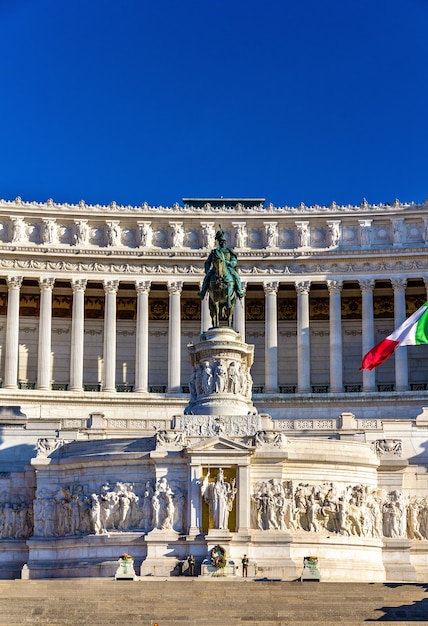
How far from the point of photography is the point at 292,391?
9312cm

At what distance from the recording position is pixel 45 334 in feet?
300

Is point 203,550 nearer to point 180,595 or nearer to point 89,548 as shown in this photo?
point 89,548

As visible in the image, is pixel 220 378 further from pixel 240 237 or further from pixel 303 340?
pixel 240 237

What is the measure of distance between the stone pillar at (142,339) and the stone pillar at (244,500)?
35.4 m

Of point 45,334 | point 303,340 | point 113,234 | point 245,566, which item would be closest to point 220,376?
point 245,566

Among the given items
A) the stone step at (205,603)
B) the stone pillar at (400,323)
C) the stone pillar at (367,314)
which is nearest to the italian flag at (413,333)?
the stone pillar at (400,323)

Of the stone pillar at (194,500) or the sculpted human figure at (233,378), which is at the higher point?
the sculpted human figure at (233,378)

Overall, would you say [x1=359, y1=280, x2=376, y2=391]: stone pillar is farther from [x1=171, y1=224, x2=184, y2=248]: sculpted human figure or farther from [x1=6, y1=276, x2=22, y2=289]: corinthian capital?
[x1=6, y1=276, x2=22, y2=289]: corinthian capital

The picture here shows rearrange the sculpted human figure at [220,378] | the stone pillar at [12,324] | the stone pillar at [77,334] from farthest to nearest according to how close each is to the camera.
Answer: the stone pillar at [12,324], the stone pillar at [77,334], the sculpted human figure at [220,378]

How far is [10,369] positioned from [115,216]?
43.5 feet

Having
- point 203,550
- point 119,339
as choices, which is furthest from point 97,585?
point 119,339

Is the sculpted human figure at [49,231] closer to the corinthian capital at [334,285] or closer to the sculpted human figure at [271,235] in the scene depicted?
the sculpted human figure at [271,235]

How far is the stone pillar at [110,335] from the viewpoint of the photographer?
90.7 meters

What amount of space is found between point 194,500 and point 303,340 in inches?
1527
